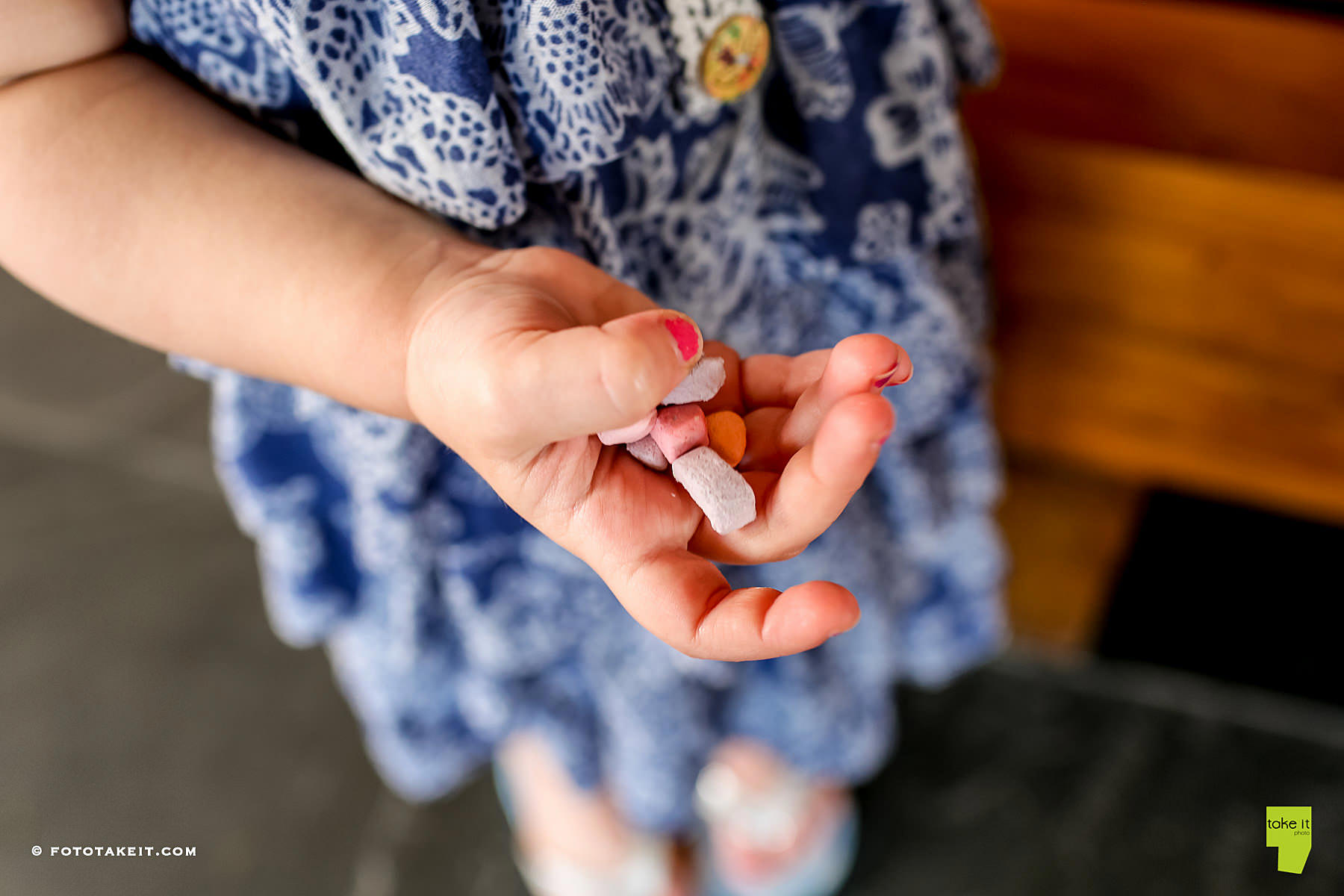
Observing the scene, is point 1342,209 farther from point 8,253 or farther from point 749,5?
point 8,253

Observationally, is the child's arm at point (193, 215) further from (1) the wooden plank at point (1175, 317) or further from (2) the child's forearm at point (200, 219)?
(1) the wooden plank at point (1175, 317)

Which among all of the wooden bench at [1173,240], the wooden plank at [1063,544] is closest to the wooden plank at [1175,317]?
the wooden bench at [1173,240]

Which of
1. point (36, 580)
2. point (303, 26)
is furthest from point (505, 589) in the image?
point (36, 580)

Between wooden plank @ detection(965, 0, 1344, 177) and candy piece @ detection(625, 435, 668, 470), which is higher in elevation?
candy piece @ detection(625, 435, 668, 470)

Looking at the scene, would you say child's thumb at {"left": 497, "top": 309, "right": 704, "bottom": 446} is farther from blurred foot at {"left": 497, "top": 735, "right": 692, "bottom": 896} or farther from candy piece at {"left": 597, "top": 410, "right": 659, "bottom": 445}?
blurred foot at {"left": 497, "top": 735, "right": 692, "bottom": 896}

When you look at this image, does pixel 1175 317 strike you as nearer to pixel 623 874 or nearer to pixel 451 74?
pixel 451 74

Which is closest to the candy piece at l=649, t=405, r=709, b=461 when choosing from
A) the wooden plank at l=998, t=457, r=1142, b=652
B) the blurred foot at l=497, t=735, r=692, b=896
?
the blurred foot at l=497, t=735, r=692, b=896
